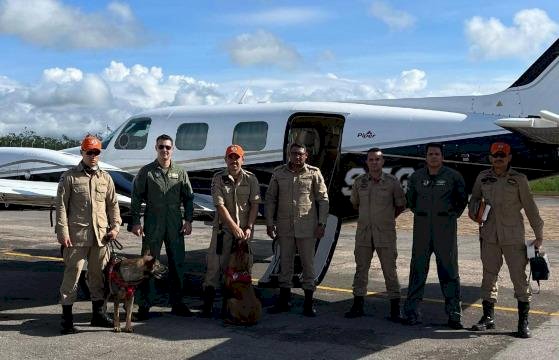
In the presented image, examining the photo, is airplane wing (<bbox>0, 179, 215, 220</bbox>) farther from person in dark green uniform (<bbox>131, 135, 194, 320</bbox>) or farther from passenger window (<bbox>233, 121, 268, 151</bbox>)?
passenger window (<bbox>233, 121, 268, 151</bbox>)

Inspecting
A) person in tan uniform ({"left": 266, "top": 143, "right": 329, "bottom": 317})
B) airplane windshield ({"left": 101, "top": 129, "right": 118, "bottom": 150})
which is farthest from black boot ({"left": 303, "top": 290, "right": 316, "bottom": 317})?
airplane windshield ({"left": 101, "top": 129, "right": 118, "bottom": 150})

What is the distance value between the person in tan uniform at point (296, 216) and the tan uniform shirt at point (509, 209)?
6.33ft

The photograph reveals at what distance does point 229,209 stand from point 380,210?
5.84ft

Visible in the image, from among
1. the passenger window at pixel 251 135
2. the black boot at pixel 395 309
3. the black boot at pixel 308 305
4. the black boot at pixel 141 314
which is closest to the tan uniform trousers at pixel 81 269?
the black boot at pixel 141 314

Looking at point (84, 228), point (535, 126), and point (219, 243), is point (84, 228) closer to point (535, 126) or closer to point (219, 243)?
point (219, 243)

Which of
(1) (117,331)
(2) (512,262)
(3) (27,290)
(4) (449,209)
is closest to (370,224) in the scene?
(4) (449,209)

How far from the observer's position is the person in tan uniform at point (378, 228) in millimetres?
7340

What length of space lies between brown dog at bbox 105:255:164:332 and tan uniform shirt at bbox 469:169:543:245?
3.74 m

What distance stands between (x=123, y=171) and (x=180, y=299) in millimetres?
4384

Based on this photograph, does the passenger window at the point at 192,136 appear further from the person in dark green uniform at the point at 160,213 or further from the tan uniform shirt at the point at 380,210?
the tan uniform shirt at the point at 380,210

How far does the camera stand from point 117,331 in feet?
21.9

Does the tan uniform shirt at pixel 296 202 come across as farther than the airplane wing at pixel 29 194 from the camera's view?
No

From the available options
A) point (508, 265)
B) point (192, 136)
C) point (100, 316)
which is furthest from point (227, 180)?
point (192, 136)

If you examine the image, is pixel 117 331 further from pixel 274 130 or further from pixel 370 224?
pixel 274 130
